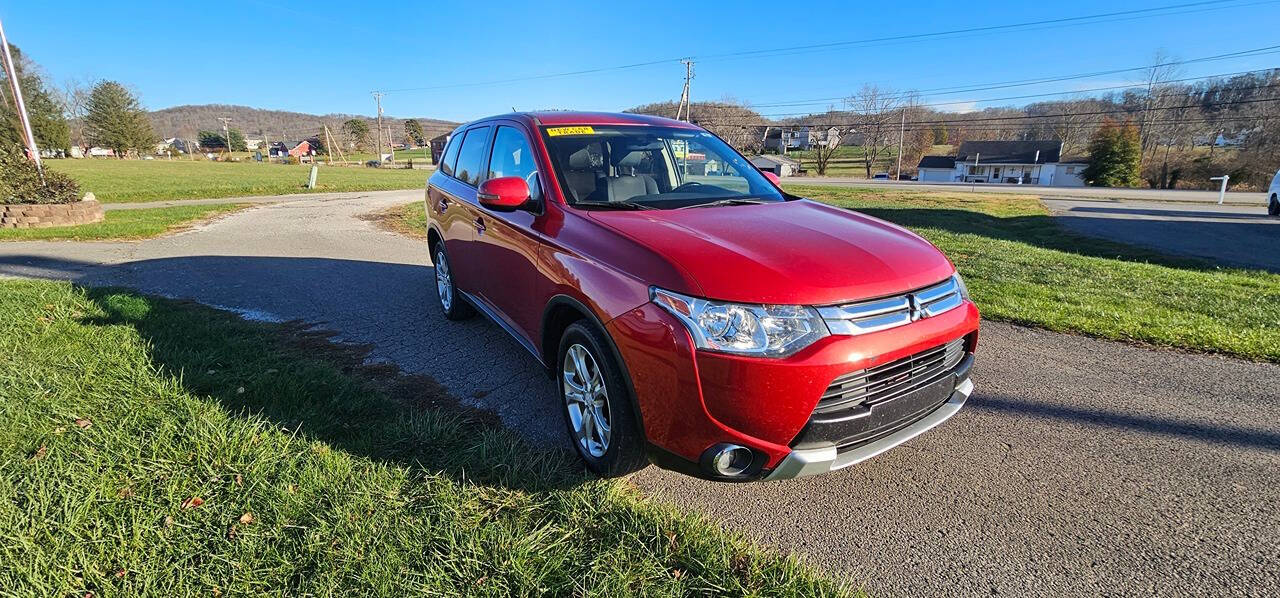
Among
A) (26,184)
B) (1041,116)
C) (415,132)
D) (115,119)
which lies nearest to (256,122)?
(415,132)

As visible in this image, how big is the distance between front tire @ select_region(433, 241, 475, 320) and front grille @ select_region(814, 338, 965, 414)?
352 cm

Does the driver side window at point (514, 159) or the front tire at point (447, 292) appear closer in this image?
the driver side window at point (514, 159)

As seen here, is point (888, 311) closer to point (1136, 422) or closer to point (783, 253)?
point (783, 253)

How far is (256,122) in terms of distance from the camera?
105312 mm

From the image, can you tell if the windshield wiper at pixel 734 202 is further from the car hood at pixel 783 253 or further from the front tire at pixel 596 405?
the front tire at pixel 596 405

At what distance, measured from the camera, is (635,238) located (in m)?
2.46

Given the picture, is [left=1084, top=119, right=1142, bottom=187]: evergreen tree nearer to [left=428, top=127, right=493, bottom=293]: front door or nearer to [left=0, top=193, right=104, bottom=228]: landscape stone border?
[left=428, top=127, right=493, bottom=293]: front door

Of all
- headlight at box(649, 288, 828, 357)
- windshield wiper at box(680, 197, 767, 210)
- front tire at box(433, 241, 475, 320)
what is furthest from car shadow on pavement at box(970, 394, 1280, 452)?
front tire at box(433, 241, 475, 320)

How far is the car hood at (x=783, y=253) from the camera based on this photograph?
2113mm

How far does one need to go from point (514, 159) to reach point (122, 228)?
11.2 meters

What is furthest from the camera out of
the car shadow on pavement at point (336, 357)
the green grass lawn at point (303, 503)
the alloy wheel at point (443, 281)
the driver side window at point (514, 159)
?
the alloy wheel at point (443, 281)

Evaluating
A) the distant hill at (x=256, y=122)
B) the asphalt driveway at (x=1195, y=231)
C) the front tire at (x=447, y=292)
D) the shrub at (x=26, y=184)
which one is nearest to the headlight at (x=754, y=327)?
the front tire at (x=447, y=292)

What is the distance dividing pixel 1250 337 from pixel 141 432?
7187 mm

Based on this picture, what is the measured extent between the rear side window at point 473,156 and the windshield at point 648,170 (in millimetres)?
1020
